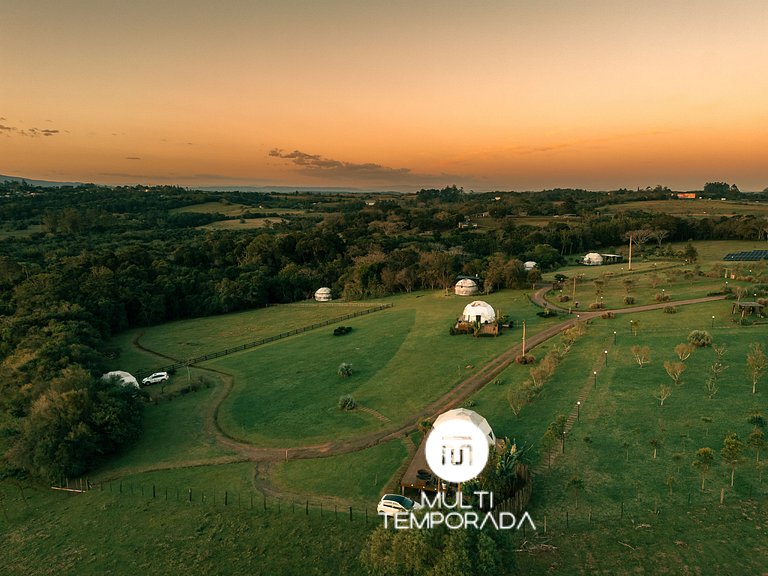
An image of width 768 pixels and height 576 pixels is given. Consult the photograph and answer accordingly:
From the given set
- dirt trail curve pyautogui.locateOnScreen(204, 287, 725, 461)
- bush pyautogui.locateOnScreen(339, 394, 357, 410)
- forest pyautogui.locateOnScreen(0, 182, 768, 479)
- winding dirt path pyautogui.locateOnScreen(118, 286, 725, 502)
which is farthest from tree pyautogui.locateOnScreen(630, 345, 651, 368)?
forest pyautogui.locateOnScreen(0, 182, 768, 479)

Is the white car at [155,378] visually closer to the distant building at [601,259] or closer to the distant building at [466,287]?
the distant building at [466,287]

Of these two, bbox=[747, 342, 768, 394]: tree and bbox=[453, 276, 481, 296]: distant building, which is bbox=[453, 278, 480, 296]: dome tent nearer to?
bbox=[453, 276, 481, 296]: distant building

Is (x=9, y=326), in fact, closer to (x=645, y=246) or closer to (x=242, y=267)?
(x=242, y=267)

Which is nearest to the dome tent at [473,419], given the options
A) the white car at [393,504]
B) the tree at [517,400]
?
the tree at [517,400]

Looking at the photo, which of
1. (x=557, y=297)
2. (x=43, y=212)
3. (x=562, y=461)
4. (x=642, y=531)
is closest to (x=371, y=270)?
(x=557, y=297)

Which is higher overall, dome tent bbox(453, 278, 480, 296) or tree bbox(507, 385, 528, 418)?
dome tent bbox(453, 278, 480, 296)

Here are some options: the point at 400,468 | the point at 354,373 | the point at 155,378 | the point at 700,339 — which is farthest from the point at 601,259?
the point at 155,378
